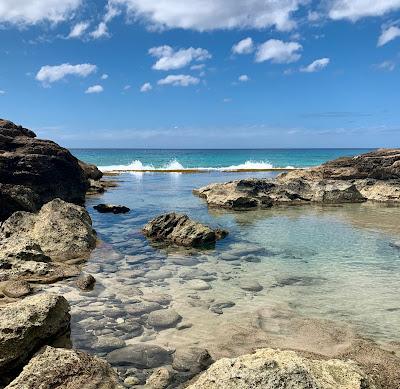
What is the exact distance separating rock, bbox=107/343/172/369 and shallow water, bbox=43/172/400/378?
11.8 inches

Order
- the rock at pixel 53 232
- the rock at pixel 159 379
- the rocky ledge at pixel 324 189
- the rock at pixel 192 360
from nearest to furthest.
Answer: the rock at pixel 159 379 < the rock at pixel 192 360 < the rock at pixel 53 232 < the rocky ledge at pixel 324 189

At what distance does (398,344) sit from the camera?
28.3 feet

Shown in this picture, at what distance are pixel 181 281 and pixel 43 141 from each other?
61.5 feet

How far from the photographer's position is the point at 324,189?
3300 cm

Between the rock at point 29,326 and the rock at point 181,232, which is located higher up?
the rock at point 29,326

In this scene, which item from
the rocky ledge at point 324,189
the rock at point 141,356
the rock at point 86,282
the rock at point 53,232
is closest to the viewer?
the rock at point 141,356

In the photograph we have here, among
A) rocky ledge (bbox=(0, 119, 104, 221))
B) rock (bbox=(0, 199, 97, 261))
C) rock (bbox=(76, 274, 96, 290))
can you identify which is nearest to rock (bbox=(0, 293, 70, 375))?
rock (bbox=(76, 274, 96, 290))

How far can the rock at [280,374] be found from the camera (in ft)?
16.3

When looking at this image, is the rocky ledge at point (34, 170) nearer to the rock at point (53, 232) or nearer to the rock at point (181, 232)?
the rock at point (53, 232)

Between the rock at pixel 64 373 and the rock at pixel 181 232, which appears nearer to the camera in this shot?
the rock at pixel 64 373

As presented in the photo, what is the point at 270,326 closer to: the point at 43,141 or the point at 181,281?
the point at 181,281

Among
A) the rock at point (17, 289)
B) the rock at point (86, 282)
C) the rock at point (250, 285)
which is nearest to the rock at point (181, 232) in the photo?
the rock at point (250, 285)

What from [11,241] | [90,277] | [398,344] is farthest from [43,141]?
[398,344]

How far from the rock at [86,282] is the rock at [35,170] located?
960 centimetres
